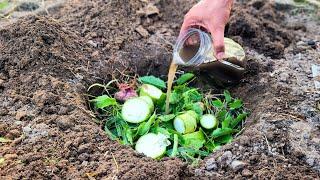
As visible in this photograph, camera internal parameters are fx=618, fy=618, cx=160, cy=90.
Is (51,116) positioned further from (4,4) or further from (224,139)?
(4,4)

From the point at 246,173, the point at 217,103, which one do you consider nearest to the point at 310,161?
the point at 246,173

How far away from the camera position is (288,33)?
4.14 m

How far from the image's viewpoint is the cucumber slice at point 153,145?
10.5 feet

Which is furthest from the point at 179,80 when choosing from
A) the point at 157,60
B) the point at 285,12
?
the point at 285,12

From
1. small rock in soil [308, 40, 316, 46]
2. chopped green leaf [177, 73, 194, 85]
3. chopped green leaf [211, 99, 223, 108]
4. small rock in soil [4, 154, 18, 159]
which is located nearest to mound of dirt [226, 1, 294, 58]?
small rock in soil [308, 40, 316, 46]

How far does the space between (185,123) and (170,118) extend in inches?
3.9

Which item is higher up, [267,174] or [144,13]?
[144,13]

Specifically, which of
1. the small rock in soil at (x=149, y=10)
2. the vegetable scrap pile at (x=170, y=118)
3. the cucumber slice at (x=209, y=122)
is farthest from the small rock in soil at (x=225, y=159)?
the small rock in soil at (x=149, y=10)

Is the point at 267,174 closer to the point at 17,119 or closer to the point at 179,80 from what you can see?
the point at 179,80

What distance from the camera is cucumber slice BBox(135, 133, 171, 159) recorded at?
3.19 meters

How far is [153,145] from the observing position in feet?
10.5

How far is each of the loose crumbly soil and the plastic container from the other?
0.12 meters

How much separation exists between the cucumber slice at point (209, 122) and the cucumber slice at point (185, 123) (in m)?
0.04

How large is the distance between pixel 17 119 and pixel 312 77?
173cm
